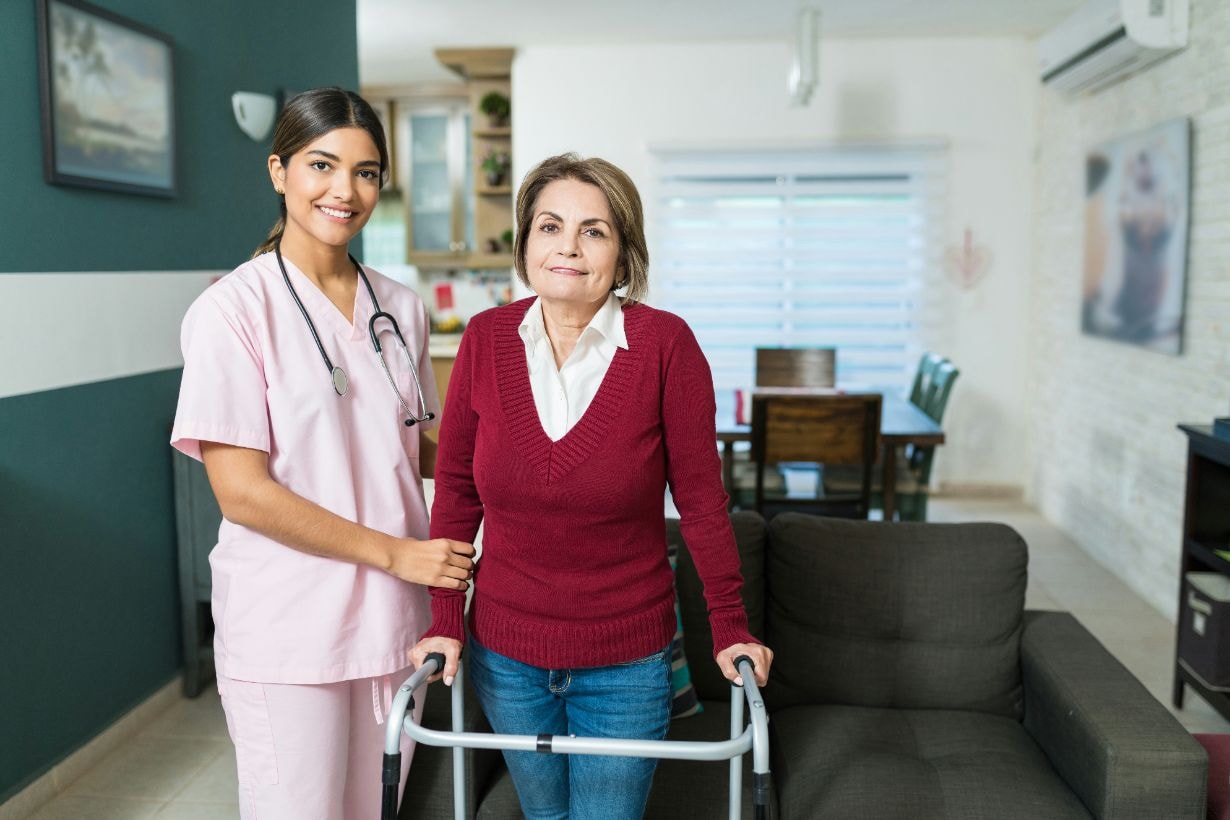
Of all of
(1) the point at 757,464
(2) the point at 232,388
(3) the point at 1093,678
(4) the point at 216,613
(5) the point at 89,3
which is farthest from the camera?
(1) the point at 757,464

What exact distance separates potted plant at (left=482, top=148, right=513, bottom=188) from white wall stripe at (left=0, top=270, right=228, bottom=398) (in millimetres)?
3188

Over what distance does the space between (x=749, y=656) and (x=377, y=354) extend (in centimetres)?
69

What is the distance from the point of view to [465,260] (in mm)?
6770

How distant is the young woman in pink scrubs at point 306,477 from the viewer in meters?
1.42

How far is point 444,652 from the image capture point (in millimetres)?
1454

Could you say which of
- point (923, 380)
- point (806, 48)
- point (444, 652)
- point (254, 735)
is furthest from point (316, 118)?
point (923, 380)

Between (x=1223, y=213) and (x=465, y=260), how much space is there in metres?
4.41

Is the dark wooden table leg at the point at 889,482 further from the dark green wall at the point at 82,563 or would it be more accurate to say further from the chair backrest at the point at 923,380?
the dark green wall at the point at 82,563

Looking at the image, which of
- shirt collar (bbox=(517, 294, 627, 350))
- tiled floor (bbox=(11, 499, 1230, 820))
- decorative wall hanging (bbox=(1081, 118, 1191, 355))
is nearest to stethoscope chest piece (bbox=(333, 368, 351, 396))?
shirt collar (bbox=(517, 294, 627, 350))

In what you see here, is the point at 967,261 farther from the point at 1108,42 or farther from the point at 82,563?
the point at 82,563

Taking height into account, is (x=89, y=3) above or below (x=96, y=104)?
above

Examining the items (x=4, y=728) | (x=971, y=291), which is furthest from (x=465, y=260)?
(x=4, y=728)

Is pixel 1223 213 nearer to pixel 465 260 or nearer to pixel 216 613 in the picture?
pixel 216 613

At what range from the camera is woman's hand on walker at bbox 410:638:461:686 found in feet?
4.76
